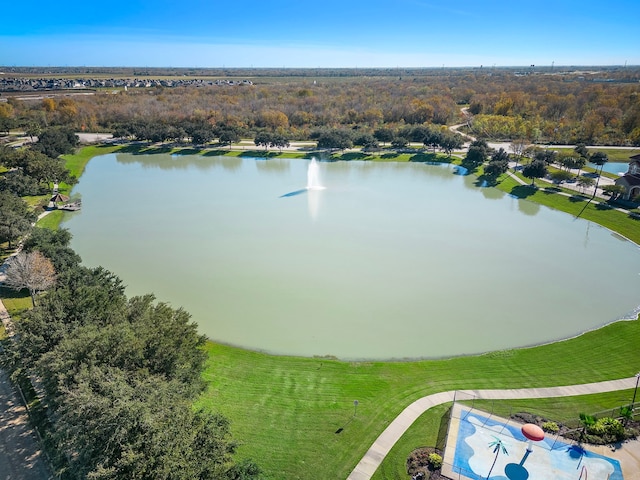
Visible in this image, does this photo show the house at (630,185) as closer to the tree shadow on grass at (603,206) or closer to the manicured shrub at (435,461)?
the tree shadow on grass at (603,206)

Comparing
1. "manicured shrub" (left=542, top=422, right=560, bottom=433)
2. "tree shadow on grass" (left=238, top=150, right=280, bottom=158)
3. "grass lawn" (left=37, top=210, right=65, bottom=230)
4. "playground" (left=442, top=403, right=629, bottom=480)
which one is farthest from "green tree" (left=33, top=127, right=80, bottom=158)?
"manicured shrub" (left=542, top=422, right=560, bottom=433)

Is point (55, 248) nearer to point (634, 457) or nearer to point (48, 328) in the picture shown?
point (48, 328)

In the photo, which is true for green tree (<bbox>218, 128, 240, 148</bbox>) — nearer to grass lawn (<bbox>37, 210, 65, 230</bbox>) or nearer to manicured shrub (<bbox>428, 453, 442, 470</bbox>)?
grass lawn (<bbox>37, 210, 65, 230</bbox>)

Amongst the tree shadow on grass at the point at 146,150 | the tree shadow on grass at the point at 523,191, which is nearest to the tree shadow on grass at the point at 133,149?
the tree shadow on grass at the point at 146,150

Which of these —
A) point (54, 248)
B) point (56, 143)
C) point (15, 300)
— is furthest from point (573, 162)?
point (56, 143)

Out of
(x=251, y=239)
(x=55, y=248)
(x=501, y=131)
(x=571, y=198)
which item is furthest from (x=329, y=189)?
(x=501, y=131)

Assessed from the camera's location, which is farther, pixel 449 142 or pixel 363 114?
pixel 363 114

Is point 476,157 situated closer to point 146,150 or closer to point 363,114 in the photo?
point 363,114
